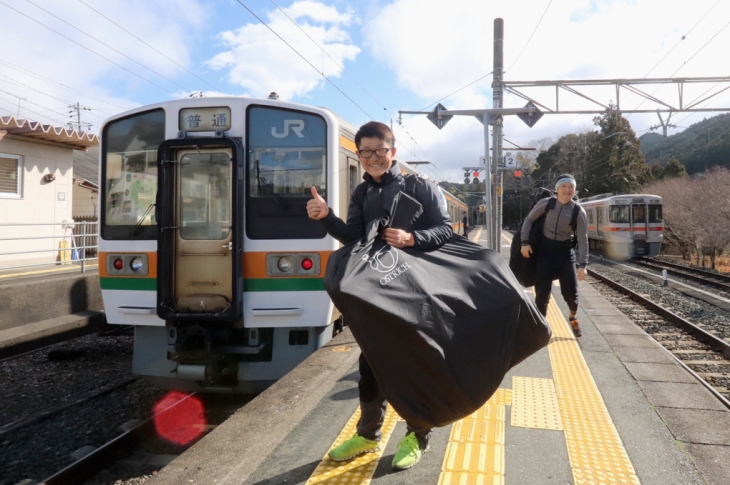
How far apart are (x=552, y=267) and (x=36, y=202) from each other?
12.4 meters

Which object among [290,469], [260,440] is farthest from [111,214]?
[290,469]

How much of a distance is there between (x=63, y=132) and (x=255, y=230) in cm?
1047

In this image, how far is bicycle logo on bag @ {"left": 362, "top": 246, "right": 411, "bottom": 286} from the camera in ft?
7.49

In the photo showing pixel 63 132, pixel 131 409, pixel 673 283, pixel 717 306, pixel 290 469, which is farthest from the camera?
pixel 673 283

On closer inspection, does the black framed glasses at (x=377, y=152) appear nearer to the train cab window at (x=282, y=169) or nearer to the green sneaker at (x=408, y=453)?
the green sneaker at (x=408, y=453)

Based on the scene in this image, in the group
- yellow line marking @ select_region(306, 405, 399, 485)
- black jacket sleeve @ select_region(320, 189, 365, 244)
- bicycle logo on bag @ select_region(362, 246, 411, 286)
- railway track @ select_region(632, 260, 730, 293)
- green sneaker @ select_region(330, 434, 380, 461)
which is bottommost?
yellow line marking @ select_region(306, 405, 399, 485)

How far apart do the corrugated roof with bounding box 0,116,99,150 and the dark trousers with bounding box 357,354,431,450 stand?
11.6 meters

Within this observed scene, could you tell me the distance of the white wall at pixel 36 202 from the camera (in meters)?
12.1

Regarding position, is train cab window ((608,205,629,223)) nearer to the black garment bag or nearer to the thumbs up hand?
the black garment bag

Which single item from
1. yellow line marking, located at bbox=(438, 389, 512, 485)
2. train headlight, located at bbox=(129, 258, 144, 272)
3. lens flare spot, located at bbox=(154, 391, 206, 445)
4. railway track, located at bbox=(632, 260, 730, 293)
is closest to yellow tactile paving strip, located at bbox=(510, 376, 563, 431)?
yellow line marking, located at bbox=(438, 389, 512, 485)

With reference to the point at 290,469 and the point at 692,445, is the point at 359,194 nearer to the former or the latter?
the point at 290,469

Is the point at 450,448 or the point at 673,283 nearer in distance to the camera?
the point at 450,448

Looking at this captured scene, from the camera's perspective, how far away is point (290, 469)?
2836 mm

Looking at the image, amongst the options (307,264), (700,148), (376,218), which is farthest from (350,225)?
(700,148)
